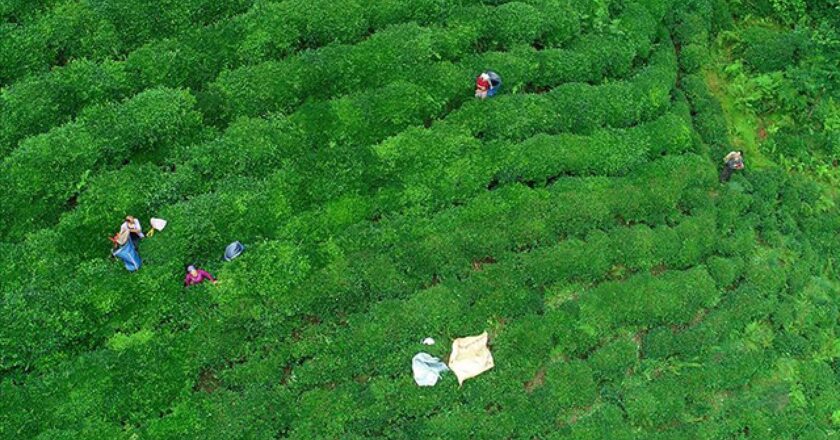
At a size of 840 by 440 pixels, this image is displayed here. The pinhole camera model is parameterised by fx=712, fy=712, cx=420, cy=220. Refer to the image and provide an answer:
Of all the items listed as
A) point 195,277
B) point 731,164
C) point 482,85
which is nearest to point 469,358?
point 195,277

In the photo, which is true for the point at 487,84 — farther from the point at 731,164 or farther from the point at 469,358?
the point at 469,358

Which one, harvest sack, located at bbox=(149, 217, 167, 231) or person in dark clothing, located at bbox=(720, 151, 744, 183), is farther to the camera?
person in dark clothing, located at bbox=(720, 151, 744, 183)

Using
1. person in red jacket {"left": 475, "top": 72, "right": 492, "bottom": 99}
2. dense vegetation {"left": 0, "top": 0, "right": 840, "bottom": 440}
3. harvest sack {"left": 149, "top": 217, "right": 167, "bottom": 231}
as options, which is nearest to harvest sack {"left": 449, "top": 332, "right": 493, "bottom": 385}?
dense vegetation {"left": 0, "top": 0, "right": 840, "bottom": 440}

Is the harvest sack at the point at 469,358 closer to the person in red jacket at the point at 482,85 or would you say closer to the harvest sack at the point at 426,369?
the harvest sack at the point at 426,369

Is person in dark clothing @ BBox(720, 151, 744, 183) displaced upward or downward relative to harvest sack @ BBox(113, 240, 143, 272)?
downward

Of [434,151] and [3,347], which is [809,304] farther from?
[3,347]

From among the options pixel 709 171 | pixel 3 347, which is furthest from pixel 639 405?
pixel 3 347

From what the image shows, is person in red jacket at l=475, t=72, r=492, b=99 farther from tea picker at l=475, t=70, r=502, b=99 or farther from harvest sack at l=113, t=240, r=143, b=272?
harvest sack at l=113, t=240, r=143, b=272
